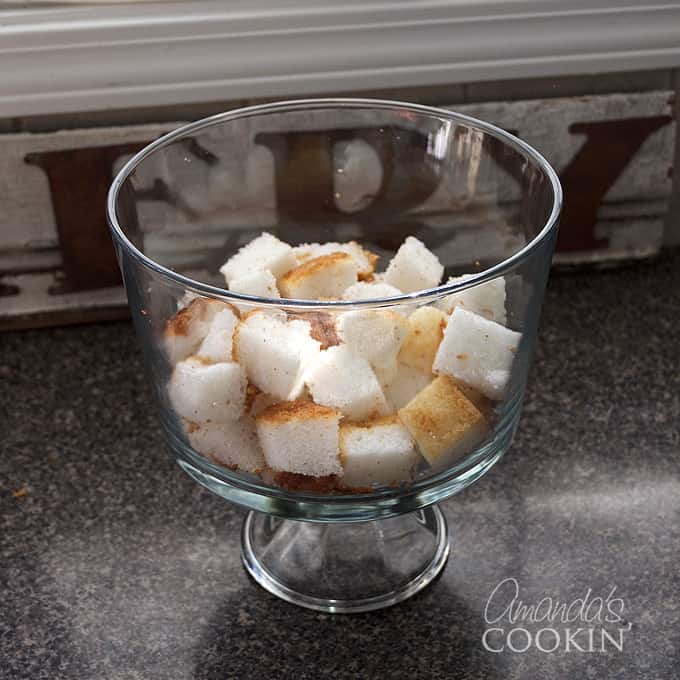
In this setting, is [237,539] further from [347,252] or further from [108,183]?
[108,183]

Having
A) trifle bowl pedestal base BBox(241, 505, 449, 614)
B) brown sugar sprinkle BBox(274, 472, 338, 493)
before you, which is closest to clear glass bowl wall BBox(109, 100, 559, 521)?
brown sugar sprinkle BBox(274, 472, 338, 493)

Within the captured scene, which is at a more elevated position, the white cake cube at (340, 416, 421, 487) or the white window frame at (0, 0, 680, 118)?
the white window frame at (0, 0, 680, 118)

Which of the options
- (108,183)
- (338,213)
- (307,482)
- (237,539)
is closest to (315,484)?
(307,482)

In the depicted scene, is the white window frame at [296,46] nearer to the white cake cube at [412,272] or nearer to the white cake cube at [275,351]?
the white cake cube at [412,272]

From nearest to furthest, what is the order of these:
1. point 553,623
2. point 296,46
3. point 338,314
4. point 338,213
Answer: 1. point 338,314
2. point 553,623
3. point 338,213
4. point 296,46

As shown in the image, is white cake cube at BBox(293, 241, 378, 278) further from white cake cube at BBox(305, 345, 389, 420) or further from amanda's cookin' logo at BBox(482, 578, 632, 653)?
amanda's cookin' logo at BBox(482, 578, 632, 653)
